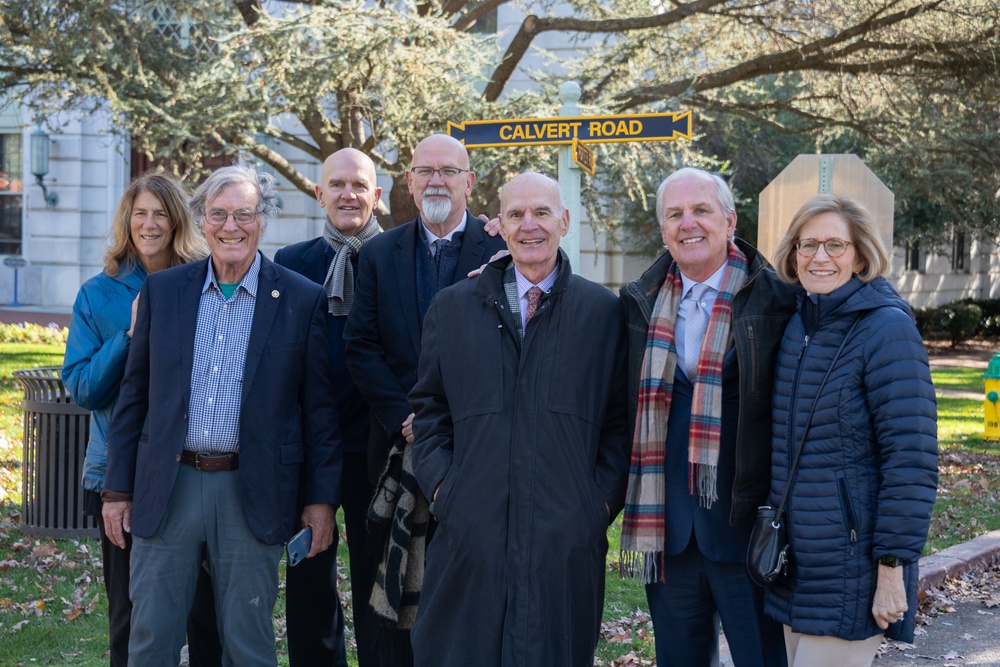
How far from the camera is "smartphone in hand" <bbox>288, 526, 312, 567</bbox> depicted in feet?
12.8

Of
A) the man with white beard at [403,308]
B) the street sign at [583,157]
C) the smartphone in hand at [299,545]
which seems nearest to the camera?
the smartphone in hand at [299,545]

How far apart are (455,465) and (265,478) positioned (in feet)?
2.44

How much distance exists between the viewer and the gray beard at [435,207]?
4391 millimetres

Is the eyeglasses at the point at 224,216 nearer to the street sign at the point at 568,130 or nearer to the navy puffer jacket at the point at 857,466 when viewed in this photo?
the navy puffer jacket at the point at 857,466

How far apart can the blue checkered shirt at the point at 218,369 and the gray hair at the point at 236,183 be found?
296 mm

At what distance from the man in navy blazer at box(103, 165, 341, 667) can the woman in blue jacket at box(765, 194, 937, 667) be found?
1.71 meters

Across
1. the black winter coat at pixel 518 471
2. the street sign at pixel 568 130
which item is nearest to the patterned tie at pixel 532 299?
the black winter coat at pixel 518 471

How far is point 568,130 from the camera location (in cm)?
736

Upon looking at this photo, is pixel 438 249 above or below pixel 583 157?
below

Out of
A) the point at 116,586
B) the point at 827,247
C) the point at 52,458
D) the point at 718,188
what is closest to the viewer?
the point at 827,247

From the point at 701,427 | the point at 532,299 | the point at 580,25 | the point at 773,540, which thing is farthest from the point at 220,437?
the point at 580,25

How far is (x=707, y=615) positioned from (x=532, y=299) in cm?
124

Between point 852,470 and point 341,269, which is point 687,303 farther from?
point 341,269

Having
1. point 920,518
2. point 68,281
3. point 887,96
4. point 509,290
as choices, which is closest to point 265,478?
point 509,290
